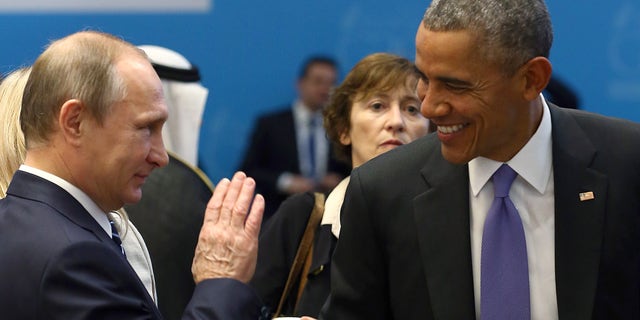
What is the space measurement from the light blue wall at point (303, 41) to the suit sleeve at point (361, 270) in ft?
17.6

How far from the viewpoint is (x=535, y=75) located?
9.47ft

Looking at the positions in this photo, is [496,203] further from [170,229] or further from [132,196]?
[170,229]

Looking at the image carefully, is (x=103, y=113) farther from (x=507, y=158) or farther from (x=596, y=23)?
(x=596, y=23)

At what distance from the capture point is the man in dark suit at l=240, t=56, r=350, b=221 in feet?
27.9

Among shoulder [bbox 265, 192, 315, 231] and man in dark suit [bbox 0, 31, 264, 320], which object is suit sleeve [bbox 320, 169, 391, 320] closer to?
man in dark suit [bbox 0, 31, 264, 320]

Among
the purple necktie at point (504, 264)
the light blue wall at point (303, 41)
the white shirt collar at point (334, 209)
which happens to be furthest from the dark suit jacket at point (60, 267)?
the light blue wall at point (303, 41)

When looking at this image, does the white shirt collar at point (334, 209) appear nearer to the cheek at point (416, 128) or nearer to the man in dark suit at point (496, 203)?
the cheek at point (416, 128)

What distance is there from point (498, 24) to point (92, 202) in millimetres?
1086

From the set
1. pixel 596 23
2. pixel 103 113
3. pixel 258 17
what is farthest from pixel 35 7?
pixel 103 113

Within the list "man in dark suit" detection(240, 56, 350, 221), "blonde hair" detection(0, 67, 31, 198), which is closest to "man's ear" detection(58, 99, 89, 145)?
"blonde hair" detection(0, 67, 31, 198)

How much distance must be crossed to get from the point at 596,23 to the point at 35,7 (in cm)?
400

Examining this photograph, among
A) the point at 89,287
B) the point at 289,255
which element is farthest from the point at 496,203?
the point at 289,255

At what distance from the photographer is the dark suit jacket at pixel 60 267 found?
2.55m

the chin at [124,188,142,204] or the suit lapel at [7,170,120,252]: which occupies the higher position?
the suit lapel at [7,170,120,252]
